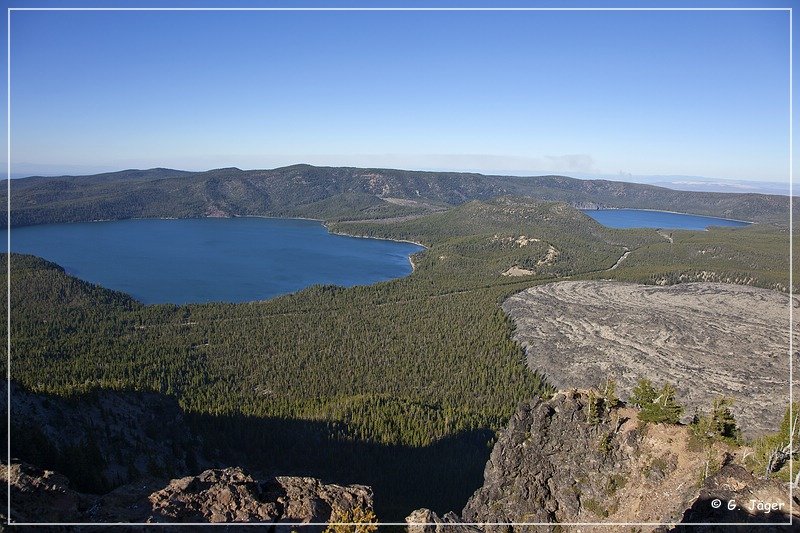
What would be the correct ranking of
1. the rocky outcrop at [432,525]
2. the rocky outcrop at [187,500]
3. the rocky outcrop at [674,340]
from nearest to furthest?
the rocky outcrop at [187,500] < the rocky outcrop at [432,525] < the rocky outcrop at [674,340]

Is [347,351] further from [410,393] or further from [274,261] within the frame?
[274,261]

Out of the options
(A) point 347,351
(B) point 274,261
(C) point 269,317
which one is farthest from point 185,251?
(A) point 347,351

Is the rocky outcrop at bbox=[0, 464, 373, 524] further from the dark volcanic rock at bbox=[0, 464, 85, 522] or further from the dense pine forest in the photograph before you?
the dense pine forest

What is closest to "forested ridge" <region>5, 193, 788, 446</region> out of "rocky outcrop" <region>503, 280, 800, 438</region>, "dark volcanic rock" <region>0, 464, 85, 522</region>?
"rocky outcrop" <region>503, 280, 800, 438</region>

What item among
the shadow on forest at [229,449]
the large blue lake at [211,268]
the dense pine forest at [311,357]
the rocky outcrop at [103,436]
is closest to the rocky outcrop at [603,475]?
the shadow on forest at [229,449]

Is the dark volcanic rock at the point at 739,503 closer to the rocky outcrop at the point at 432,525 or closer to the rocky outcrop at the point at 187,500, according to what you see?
the rocky outcrop at the point at 432,525
